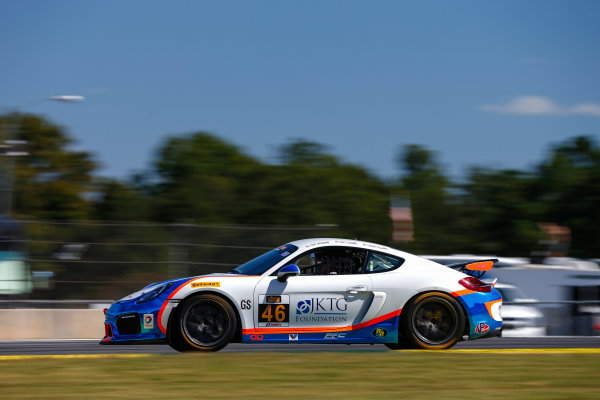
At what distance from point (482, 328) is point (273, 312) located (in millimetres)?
2466

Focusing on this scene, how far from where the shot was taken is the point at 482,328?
959 centimetres

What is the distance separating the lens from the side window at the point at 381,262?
9.61 m

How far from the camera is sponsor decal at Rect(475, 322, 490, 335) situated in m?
9.56

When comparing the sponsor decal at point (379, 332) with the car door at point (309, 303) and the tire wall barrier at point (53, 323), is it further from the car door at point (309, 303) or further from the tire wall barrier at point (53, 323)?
the tire wall barrier at point (53, 323)

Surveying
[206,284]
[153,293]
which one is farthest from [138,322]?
[206,284]

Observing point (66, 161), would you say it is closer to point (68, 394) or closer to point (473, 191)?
point (473, 191)

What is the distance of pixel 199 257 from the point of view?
1590 cm

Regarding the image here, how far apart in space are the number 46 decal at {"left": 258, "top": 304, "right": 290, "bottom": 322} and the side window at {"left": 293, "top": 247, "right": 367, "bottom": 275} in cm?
58

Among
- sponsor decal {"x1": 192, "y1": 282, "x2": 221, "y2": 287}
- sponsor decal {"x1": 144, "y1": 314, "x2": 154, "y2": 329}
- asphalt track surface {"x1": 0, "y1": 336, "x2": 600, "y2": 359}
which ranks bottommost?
asphalt track surface {"x1": 0, "y1": 336, "x2": 600, "y2": 359}

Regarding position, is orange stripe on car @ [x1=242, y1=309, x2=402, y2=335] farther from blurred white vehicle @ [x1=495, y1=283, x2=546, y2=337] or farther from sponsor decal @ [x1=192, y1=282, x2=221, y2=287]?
blurred white vehicle @ [x1=495, y1=283, x2=546, y2=337]

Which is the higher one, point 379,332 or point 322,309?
point 322,309

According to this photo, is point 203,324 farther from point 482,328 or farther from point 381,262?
point 482,328

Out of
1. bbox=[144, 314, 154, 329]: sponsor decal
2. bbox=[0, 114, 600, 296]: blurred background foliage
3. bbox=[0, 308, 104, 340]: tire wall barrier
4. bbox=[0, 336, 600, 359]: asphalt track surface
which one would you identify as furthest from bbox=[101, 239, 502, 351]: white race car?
bbox=[0, 114, 600, 296]: blurred background foliage

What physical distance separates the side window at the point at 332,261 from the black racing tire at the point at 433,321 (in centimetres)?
77
